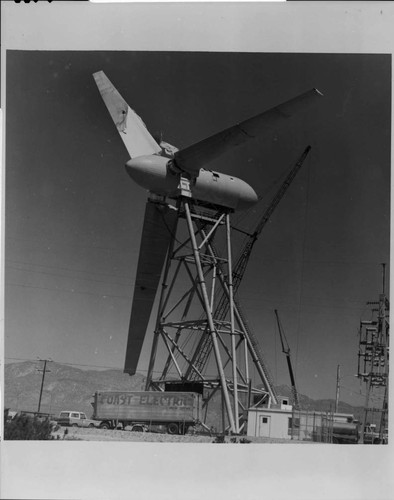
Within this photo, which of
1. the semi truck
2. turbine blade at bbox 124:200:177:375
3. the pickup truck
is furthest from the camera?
turbine blade at bbox 124:200:177:375

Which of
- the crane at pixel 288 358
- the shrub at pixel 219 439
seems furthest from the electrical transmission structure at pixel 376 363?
the shrub at pixel 219 439

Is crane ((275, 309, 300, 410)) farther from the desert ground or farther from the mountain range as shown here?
the desert ground

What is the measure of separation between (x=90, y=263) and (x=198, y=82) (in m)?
3.32

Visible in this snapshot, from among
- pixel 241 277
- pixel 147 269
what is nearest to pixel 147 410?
pixel 147 269

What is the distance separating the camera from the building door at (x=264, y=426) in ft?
41.0

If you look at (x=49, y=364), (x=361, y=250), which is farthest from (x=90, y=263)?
(x=361, y=250)

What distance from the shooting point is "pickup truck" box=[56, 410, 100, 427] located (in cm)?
1239

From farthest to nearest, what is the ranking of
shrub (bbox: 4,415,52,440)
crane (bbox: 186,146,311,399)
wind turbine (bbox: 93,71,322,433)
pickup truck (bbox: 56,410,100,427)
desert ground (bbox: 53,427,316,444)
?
crane (bbox: 186,146,311,399), wind turbine (bbox: 93,71,322,433), pickup truck (bbox: 56,410,100,427), desert ground (bbox: 53,427,316,444), shrub (bbox: 4,415,52,440)

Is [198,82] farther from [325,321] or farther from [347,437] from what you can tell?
[347,437]

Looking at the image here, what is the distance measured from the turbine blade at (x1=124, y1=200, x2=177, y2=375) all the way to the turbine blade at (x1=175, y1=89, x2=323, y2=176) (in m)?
0.90

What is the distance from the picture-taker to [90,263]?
42.5 feet

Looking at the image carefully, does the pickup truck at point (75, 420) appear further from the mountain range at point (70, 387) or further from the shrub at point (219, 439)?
the shrub at point (219, 439)

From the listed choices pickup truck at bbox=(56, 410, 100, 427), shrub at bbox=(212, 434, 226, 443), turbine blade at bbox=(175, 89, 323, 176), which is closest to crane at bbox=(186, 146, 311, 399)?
turbine blade at bbox=(175, 89, 323, 176)

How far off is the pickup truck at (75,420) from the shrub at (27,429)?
0.39m
